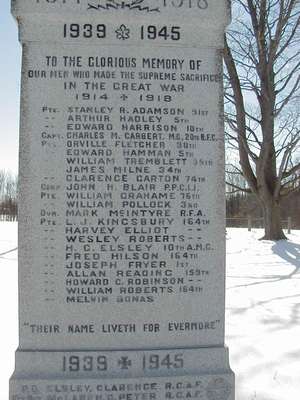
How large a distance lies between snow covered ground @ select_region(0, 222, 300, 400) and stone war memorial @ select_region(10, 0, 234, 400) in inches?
29.5

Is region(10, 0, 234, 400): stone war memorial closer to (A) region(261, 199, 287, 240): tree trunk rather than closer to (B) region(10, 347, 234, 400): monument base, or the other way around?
(B) region(10, 347, 234, 400): monument base

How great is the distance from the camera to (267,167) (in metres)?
19.1

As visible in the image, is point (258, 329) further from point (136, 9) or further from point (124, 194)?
point (136, 9)

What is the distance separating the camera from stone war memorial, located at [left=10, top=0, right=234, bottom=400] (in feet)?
10.1

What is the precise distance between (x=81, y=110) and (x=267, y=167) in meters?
16.9

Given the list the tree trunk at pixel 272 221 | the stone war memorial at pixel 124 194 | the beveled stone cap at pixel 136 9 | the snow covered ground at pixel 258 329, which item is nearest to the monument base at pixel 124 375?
the stone war memorial at pixel 124 194

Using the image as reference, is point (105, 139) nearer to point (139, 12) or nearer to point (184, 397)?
point (139, 12)

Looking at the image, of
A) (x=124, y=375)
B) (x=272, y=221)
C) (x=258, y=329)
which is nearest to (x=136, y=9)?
(x=124, y=375)

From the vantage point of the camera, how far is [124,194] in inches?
125

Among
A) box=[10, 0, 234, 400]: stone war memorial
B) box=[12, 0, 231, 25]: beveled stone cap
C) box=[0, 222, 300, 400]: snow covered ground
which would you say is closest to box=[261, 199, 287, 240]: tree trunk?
box=[0, 222, 300, 400]: snow covered ground

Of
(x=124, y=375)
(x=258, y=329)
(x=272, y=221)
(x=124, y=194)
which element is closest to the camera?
(x=124, y=375)

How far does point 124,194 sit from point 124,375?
126cm

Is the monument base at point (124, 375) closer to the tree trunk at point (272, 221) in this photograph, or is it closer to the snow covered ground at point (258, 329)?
the snow covered ground at point (258, 329)

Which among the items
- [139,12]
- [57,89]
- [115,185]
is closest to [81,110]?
[57,89]
